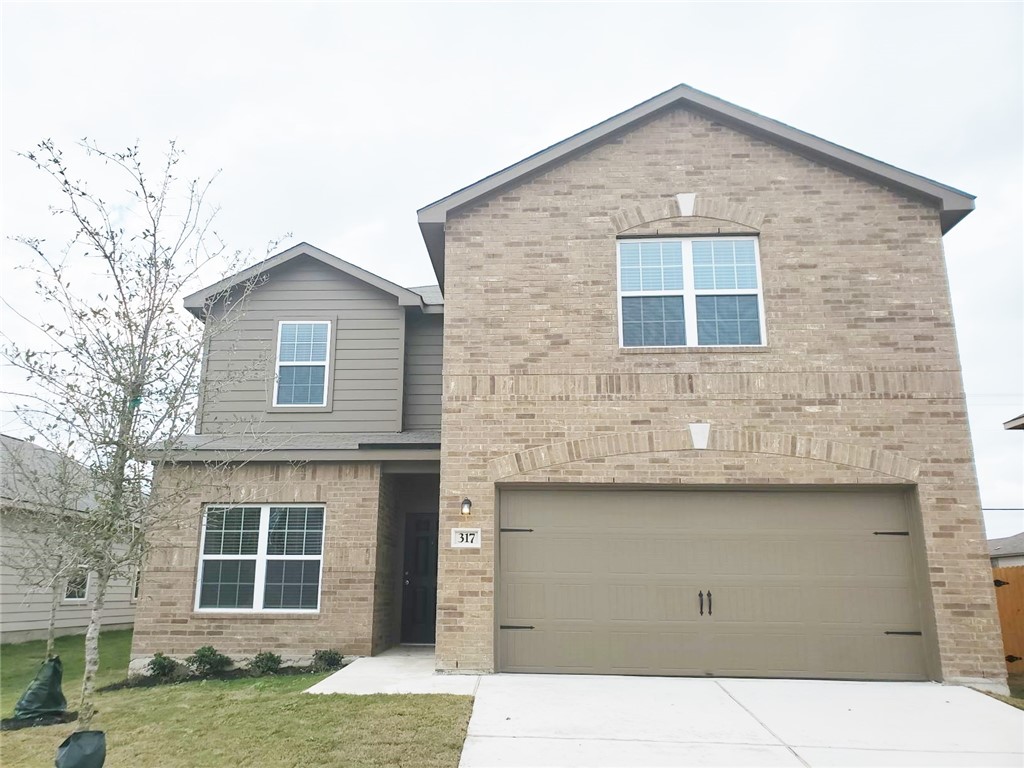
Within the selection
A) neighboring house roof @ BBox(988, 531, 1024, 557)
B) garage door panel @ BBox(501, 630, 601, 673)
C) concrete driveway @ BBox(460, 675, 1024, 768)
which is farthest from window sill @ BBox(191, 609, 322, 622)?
neighboring house roof @ BBox(988, 531, 1024, 557)

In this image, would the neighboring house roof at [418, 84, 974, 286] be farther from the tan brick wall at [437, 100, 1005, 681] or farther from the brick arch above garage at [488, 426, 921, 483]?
the brick arch above garage at [488, 426, 921, 483]

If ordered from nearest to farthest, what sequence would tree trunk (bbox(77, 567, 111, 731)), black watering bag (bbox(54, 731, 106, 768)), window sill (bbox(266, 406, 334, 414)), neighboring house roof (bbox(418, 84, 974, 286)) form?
black watering bag (bbox(54, 731, 106, 768)) → tree trunk (bbox(77, 567, 111, 731)) → neighboring house roof (bbox(418, 84, 974, 286)) → window sill (bbox(266, 406, 334, 414))

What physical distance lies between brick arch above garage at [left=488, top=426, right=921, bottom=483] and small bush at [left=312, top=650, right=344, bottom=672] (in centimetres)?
354

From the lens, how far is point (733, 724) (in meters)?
6.86

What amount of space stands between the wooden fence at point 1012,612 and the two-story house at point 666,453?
3.62 m

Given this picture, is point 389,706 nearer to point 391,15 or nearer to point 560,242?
point 560,242

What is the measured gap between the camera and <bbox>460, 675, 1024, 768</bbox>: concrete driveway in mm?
5957

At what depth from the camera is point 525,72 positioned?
58.7 feet

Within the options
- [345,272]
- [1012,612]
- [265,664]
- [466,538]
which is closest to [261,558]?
[265,664]

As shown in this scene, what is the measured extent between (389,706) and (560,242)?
20.6ft

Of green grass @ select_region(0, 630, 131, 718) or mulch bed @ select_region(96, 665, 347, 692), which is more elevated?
mulch bed @ select_region(96, 665, 347, 692)

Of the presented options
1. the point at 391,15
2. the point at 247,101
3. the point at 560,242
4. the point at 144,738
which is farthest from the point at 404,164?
the point at 144,738

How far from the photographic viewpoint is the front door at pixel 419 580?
41.2ft

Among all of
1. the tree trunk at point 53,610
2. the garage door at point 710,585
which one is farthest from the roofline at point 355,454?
the tree trunk at point 53,610
